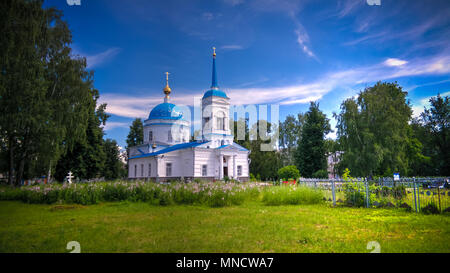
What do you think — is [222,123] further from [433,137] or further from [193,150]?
[433,137]

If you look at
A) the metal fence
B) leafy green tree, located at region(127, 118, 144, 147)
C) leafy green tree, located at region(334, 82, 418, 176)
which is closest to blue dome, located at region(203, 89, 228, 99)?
leafy green tree, located at region(334, 82, 418, 176)

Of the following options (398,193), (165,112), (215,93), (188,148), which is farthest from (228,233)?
(165,112)

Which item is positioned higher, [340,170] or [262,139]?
[262,139]

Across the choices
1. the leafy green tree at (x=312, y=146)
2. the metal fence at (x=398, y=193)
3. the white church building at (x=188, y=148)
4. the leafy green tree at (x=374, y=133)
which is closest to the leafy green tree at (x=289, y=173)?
the leafy green tree at (x=374, y=133)

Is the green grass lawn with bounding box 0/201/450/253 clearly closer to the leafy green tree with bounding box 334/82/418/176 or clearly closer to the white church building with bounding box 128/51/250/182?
the leafy green tree with bounding box 334/82/418/176

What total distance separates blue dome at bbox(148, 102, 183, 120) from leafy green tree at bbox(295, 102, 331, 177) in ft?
59.0

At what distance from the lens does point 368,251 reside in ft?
15.9

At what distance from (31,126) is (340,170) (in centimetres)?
2857

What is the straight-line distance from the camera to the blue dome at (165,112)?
38.4m

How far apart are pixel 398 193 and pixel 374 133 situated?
18889 mm

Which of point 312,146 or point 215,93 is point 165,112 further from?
point 312,146

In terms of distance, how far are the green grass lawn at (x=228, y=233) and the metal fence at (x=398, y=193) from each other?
0.91m

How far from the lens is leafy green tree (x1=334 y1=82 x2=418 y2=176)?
26.2m
